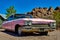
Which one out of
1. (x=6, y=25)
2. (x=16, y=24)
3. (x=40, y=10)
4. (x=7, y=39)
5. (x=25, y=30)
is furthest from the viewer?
(x=40, y=10)

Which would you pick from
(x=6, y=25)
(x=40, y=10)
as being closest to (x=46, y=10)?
(x=40, y=10)

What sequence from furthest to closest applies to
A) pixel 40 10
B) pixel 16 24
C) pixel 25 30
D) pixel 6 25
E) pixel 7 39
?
pixel 40 10 < pixel 6 25 < pixel 16 24 < pixel 25 30 < pixel 7 39

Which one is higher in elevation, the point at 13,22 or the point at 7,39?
the point at 13,22

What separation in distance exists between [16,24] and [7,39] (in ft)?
7.89

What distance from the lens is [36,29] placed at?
465 inches

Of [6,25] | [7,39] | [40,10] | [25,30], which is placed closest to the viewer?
[7,39]

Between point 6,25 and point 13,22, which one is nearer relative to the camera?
point 13,22

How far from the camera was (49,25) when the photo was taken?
12.2m

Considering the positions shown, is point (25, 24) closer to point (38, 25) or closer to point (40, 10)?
point (38, 25)

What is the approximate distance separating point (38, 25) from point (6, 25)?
3821mm

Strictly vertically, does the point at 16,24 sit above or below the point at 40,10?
below

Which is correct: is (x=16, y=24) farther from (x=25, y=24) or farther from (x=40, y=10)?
(x=40, y=10)

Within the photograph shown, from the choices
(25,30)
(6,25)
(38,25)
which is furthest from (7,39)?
(6,25)

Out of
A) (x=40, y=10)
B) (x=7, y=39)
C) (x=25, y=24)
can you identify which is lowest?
(x=7, y=39)
